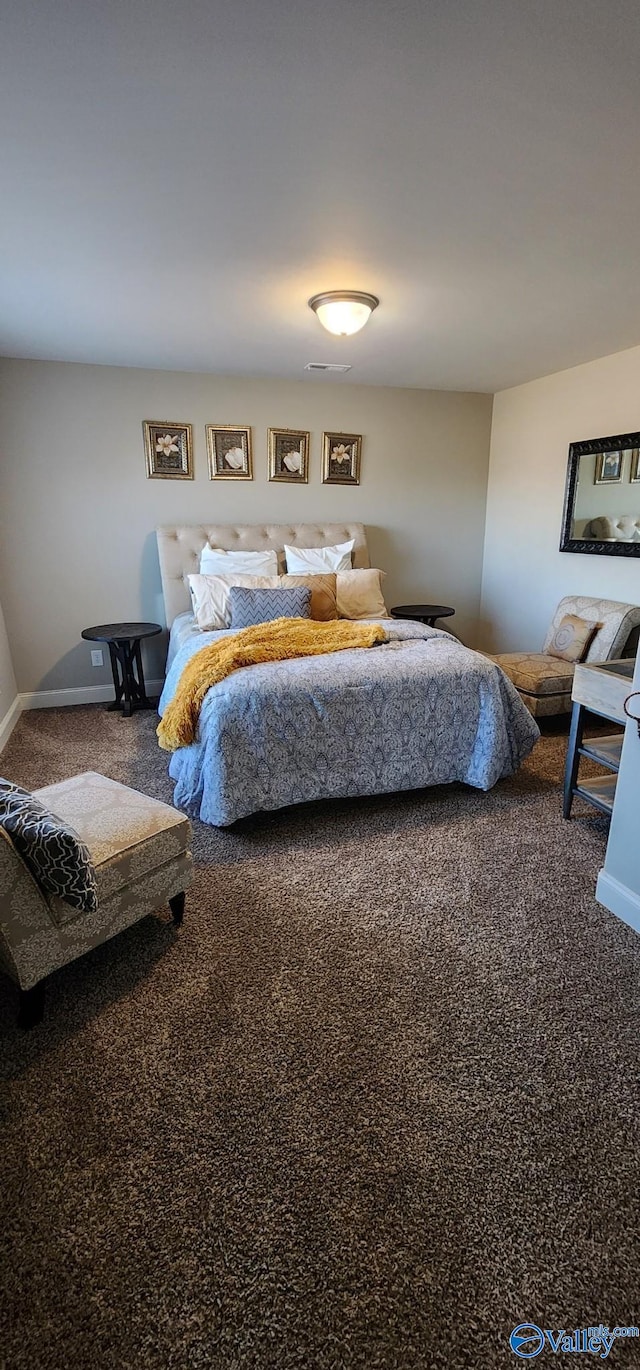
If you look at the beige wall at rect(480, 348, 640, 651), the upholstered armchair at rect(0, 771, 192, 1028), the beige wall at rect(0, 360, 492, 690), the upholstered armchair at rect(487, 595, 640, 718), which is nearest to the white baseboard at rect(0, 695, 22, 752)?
the beige wall at rect(0, 360, 492, 690)

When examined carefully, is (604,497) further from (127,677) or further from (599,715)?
(127,677)

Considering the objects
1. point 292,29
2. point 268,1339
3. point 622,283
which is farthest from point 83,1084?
point 622,283

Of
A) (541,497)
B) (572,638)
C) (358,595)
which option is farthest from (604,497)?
(358,595)

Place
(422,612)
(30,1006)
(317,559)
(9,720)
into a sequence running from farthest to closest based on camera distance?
1. (422,612)
2. (317,559)
3. (9,720)
4. (30,1006)

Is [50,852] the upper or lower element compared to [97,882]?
upper

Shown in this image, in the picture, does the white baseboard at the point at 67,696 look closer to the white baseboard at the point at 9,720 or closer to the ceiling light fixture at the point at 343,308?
the white baseboard at the point at 9,720

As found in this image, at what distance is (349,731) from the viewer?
8.63ft

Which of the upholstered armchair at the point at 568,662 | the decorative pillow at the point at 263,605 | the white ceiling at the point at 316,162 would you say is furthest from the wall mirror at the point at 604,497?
the decorative pillow at the point at 263,605

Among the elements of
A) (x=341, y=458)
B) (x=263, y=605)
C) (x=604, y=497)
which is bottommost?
(x=263, y=605)

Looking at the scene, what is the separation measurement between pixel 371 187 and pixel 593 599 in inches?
112

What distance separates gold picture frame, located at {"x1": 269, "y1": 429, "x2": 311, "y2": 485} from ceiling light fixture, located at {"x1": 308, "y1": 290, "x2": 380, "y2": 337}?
163 centimetres

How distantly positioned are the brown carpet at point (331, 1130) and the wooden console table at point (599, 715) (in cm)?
45

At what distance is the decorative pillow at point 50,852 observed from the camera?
1442 millimetres

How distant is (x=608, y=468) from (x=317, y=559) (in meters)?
2.01
